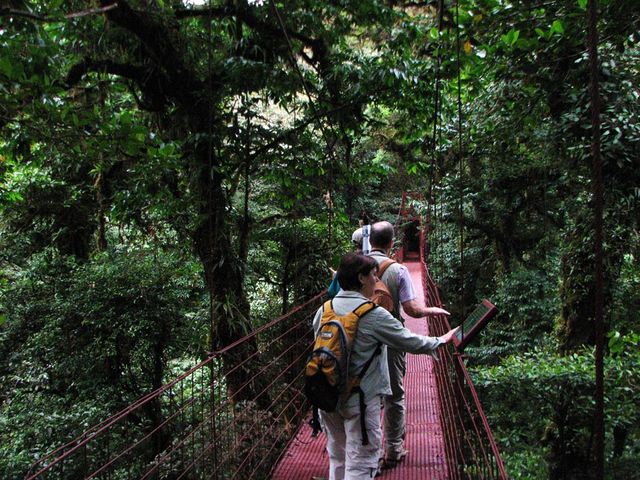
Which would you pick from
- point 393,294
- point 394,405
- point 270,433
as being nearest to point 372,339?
point 393,294

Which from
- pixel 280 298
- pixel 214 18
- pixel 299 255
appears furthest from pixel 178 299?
pixel 214 18

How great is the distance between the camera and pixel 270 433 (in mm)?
2523

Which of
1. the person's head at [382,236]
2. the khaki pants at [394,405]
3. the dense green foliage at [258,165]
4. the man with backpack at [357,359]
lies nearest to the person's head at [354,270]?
the man with backpack at [357,359]

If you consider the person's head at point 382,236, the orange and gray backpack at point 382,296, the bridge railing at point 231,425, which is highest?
the person's head at point 382,236

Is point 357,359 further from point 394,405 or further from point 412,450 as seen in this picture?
point 412,450

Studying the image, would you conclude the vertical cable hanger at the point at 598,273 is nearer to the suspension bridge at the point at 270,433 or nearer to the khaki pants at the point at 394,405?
the suspension bridge at the point at 270,433

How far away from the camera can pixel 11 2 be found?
1.63 meters

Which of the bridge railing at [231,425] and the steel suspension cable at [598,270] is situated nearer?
the steel suspension cable at [598,270]

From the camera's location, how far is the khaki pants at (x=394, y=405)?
1899 millimetres

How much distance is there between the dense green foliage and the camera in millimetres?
3047

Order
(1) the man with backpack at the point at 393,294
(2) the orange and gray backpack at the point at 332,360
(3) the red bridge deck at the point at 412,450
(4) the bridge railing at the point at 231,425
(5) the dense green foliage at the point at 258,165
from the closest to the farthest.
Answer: (2) the orange and gray backpack at the point at 332,360 → (1) the man with backpack at the point at 393,294 → (3) the red bridge deck at the point at 412,450 → (4) the bridge railing at the point at 231,425 → (5) the dense green foliage at the point at 258,165

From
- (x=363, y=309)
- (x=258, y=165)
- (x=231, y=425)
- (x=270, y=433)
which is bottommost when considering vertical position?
(x=270, y=433)

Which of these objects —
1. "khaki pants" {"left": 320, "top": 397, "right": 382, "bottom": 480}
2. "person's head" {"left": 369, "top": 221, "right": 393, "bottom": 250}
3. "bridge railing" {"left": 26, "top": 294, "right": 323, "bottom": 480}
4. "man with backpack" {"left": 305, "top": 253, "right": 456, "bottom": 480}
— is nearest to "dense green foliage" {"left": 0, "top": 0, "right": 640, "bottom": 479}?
"bridge railing" {"left": 26, "top": 294, "right": 323, "bottom": 480}

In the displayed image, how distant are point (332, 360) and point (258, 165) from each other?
314 centimetres
